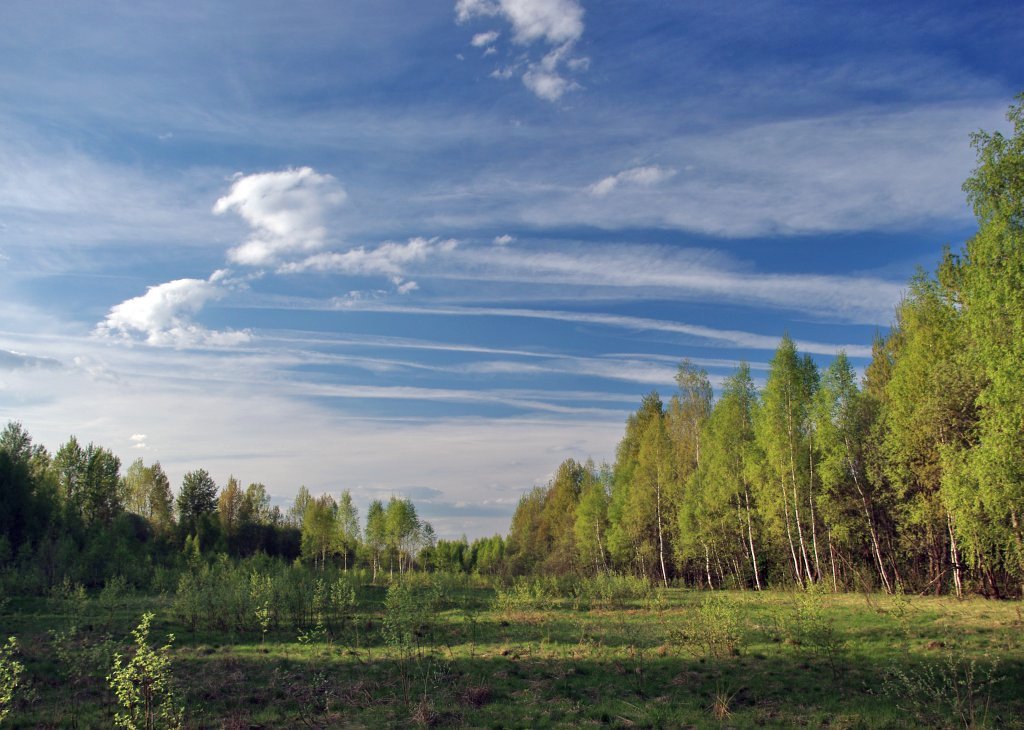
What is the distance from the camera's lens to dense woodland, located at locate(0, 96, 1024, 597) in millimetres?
17203

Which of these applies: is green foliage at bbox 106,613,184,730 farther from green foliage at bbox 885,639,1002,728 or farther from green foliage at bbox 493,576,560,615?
green foliage at bbox 493,576,560,615

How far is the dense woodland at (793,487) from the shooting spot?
1720 cm

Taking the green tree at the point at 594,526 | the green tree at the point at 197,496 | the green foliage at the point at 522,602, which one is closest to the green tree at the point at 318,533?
the green tree at the point at 197,496

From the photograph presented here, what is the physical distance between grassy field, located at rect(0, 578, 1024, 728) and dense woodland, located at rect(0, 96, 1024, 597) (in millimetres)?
5623

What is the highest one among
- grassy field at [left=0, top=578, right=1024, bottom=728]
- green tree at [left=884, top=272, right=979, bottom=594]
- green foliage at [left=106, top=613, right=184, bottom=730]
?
green tree at [left=884, top=272, right=979, bottom=594]

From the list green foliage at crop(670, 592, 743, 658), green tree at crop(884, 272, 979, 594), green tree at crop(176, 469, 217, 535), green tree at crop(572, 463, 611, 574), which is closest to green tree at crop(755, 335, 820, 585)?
green tree at crop(884, 272, 979, 594)

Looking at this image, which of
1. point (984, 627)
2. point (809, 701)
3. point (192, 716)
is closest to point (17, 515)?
point (192, 716)

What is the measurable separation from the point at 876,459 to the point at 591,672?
21.2 metres

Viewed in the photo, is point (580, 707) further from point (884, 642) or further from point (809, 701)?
point (884, 642)

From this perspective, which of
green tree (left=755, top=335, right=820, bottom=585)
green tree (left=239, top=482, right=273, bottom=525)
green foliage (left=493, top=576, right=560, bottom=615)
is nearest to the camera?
green foliage (left=493, top=576, right=560, bottom=615)

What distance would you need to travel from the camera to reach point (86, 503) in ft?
220

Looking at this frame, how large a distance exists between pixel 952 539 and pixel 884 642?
39.6 ft

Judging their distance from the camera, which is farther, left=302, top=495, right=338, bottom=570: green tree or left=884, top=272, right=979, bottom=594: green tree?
left=302, top=495, right=338, bottom=570: green tree

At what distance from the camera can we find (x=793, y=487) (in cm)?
3466
